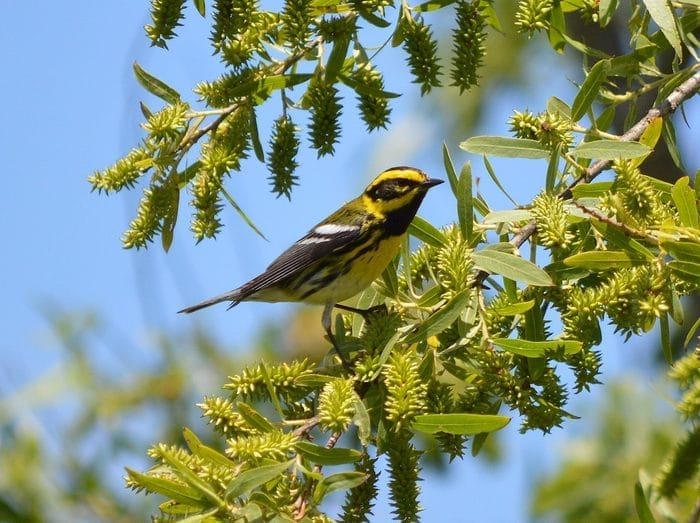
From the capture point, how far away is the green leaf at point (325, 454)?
2.14 metres

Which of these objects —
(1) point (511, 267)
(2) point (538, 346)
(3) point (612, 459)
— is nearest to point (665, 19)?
(1) point (511, 267)

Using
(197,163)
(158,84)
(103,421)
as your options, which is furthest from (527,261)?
(103,421)

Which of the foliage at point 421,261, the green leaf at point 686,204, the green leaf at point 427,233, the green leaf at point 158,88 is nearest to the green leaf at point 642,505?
the foliage at point 421,261

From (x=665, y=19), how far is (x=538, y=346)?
987mm

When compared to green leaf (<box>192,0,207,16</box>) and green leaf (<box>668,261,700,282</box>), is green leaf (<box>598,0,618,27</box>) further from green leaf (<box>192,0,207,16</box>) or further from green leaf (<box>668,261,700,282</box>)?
green leaf (<box>192,0,207,16</box>)

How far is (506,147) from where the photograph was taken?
269 cm

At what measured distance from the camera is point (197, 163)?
2.71 meters

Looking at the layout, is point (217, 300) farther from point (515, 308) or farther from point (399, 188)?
point (515, 308)

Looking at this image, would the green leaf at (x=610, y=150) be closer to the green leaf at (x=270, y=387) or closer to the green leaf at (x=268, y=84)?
the green leaf at (x=268, y=84)

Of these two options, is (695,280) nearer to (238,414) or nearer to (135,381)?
(238,414)

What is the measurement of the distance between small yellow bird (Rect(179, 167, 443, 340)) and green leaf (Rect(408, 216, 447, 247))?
52.1 inches

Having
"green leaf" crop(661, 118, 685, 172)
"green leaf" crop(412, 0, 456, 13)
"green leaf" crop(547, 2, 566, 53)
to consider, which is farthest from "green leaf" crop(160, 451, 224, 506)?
"green leaf" crop(661, 118, 685, 172)

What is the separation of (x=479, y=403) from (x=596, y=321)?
35cm

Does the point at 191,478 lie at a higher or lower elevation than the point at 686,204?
lower
